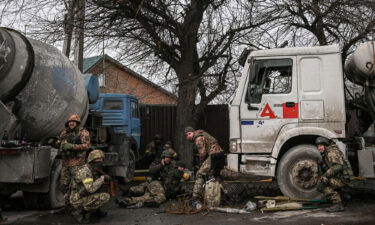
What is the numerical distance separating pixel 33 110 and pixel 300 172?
14.9 ft

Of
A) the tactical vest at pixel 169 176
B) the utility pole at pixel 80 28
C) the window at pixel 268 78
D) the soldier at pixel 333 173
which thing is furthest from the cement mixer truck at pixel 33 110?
the soldier at pixel 333 173

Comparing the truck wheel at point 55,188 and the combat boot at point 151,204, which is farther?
the combat boot at point 151,204

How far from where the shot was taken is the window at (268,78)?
742 centimetres

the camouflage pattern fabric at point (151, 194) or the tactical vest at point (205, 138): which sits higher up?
the tactical vest at point (205, 138)

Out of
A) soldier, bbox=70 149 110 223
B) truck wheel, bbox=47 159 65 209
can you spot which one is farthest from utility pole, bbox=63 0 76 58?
soldier, bbox=70 149 110 223

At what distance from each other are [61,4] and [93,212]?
6887mm

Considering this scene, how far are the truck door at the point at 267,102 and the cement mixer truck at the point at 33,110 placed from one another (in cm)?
322

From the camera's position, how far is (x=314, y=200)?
22.9ft

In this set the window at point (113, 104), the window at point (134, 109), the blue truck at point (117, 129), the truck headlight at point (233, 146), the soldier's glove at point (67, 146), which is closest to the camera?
the soldier's glove at point (67, 146)

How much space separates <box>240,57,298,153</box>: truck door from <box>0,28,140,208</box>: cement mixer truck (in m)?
3.22

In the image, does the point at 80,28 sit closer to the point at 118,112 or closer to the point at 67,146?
the point at 118,112

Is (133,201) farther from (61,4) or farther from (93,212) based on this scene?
(61,4)

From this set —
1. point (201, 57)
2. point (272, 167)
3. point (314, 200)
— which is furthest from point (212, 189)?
point (201, 57)

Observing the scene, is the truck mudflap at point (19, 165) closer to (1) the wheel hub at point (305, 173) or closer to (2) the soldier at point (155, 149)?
(1) the wheel hub at point (305, 173)
